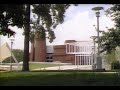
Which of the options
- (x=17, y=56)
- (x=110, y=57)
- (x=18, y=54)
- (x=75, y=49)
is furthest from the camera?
(x=110, y=57)

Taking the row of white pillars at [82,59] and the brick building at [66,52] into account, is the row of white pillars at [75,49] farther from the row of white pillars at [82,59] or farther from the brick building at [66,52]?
the row of white pillars at [82,59]

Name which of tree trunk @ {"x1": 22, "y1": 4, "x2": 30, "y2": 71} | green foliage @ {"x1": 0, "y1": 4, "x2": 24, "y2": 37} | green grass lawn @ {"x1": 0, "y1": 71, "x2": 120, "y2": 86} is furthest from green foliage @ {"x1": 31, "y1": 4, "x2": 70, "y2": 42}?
green grass lawn @ {"x1": 0, "y1": 71, "x2": 120, "y2": 86}

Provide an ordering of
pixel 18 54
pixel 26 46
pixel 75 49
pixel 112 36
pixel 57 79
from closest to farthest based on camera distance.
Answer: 1. pixel 57 79
2. pixel 26 46
3. pixel 18 54
4. pixel 75 49
5. pixel 112 36

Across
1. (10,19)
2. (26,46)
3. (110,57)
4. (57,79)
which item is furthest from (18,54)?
(110,57)

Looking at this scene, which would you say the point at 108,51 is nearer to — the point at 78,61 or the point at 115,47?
the point at 115,47

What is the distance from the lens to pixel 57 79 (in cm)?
774

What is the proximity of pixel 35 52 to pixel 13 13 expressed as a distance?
4.15 ft

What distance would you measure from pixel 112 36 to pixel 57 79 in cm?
344

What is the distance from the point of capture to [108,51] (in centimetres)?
1029

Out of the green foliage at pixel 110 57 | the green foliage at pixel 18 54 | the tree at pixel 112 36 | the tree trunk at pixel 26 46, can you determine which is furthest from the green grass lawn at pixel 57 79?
the tree at pixel 112 36

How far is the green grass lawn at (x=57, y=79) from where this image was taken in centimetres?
757

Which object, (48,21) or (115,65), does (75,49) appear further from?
(115,65)
